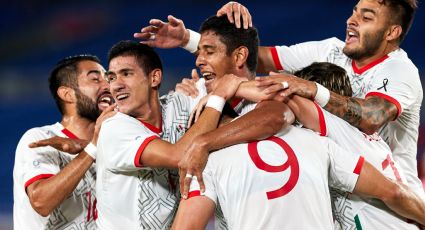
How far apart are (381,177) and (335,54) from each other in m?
1.48

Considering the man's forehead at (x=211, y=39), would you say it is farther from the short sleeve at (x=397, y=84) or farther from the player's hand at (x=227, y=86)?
the short sleeve at (x=397, y=84)

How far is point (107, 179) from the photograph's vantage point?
12.0 feet

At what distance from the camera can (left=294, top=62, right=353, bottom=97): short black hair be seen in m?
3.71

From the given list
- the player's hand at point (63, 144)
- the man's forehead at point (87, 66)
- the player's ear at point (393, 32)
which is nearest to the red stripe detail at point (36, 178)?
the player's hand at point (63, 144)

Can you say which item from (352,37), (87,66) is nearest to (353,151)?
(352,37)

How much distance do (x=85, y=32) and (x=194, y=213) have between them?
7660 millimetres

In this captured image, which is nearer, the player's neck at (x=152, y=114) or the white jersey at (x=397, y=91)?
the player's neck at (x=152, y=114)

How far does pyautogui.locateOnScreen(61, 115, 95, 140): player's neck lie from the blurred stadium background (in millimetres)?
4477

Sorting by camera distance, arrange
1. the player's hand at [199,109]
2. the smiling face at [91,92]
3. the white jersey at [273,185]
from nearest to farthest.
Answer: the white jersey at [273,185] → the player's hand at [199,109] → the smiling face at [91,92]

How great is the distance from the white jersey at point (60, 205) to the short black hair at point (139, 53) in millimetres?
867

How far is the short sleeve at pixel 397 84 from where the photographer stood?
4.00 metres

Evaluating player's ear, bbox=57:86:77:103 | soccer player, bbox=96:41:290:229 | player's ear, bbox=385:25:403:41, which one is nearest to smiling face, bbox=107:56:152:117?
soccer player, bbox=96:41:290:229

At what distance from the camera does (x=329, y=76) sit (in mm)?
3727

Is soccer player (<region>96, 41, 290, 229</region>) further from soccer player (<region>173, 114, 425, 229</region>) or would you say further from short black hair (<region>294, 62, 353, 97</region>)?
short black hair (<region>294, 62, 353, 97</region>)
